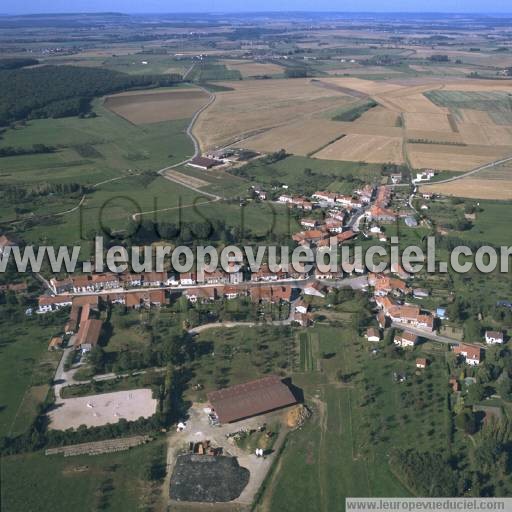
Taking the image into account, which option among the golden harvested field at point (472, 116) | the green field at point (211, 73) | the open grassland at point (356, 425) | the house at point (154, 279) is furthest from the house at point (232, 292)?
the green field at point (211, 73)

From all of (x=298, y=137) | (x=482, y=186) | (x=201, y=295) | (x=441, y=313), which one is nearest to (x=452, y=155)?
(x=482, y=186)

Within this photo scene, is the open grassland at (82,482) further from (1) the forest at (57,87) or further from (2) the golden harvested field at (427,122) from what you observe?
(1) the forest at (57,87)

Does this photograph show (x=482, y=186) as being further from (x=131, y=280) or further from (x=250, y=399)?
(x=250, y=399)

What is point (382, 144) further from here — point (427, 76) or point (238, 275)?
point (427, 76)

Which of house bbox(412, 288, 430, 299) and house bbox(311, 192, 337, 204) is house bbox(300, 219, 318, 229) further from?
house bbox(412, 288, 430, 299)

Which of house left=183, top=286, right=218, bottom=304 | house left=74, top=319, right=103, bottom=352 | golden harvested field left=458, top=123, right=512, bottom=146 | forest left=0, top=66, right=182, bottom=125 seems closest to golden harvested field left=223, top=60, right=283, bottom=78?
forest left=0, top=66, right=182, bottom=125

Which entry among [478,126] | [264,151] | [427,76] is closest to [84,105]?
[264,151]
